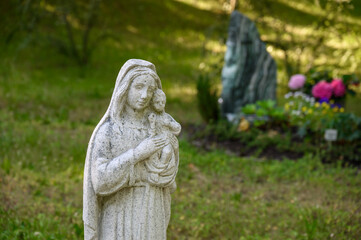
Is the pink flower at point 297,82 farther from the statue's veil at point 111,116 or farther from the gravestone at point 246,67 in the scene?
the statue's veil at point 111,116

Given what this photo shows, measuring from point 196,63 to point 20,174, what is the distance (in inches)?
358

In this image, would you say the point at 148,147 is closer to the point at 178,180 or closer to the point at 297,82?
the point at 178,180

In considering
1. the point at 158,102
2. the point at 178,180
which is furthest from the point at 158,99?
the point at 178,180

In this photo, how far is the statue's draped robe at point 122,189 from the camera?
10.4ft

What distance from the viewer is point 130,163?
320 cm

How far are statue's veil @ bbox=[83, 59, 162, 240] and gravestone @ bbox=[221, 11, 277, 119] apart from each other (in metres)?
6.75

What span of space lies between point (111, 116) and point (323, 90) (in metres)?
6.73

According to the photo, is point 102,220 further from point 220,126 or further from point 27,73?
point 27,73

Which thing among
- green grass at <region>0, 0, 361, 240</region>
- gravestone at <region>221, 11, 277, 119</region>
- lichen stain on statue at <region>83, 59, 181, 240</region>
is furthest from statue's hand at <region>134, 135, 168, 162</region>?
gravestone at <region>221, 11, 277, 119</region>

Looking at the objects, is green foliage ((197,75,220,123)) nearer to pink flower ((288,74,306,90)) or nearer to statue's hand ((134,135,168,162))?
pink flower ((288,74,306,90))

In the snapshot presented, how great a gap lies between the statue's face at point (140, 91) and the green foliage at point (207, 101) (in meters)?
6.33

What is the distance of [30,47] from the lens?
48.0 feet

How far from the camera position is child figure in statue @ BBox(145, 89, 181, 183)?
329 cm

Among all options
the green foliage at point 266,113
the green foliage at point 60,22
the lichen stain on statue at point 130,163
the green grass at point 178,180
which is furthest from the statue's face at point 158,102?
the green foliage at point 60,22
